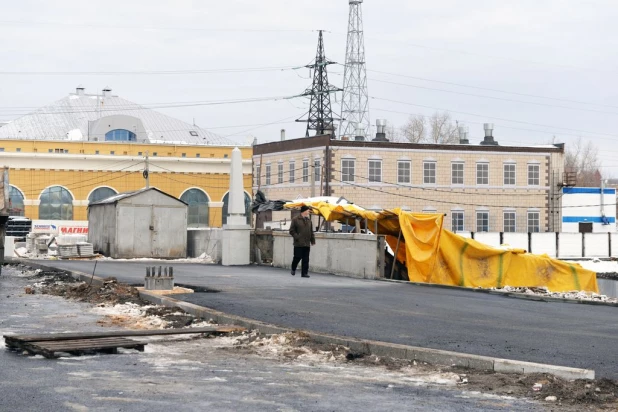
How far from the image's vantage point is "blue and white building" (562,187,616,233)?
7169cm

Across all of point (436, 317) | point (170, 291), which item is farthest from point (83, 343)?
point (170, 291)

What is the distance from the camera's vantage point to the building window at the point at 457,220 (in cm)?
6781

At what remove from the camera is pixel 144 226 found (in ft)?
123

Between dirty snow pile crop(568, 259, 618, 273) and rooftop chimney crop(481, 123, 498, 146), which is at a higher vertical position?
rooftop chimney crop(481, 123, 498, 146)

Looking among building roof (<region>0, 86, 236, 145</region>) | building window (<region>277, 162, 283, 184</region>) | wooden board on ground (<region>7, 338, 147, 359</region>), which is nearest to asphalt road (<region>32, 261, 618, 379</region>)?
wooden board on ground (<region>7, 338, 147, 359</region>)

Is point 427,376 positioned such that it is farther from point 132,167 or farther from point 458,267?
point 132,167

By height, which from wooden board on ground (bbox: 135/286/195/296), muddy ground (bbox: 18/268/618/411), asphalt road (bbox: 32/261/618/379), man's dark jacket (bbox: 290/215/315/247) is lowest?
muddy ground (bbox: 18/268/618/411)

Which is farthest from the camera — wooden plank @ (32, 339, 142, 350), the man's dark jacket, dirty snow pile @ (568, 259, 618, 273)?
dirty snow pile @ (568, 259, 618, 273)

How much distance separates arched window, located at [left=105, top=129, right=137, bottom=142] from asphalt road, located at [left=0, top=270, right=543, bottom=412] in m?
71.1

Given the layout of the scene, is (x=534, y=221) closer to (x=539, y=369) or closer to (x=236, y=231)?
(x=236, y=231)

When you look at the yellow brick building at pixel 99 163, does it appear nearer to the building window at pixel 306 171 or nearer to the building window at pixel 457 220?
the building window at pixel 306 171

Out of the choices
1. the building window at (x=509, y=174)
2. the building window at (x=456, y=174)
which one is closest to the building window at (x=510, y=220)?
the building window at (x=509, y=174)

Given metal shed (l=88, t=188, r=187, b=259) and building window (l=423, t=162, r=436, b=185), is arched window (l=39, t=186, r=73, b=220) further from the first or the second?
metal shed (l=88, t=188, r=187, b=259)

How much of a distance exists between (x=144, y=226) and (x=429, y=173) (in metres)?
34.0
